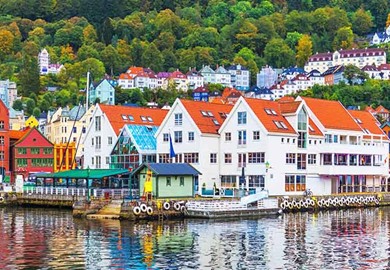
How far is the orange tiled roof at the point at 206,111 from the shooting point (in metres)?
81.4

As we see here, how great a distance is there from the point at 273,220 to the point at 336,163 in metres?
20.3

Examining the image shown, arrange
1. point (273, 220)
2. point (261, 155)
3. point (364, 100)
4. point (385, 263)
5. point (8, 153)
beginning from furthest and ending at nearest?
point (364, 100) → point (8, 153) → point (261, 155) → point (273, 220) → point (385, 263)

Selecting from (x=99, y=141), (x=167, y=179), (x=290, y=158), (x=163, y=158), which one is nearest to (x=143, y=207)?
(x=167, y=179)

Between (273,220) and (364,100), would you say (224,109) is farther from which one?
(364,100)

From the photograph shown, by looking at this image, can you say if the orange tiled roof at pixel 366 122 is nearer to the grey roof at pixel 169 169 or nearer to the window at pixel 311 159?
the window at pixel 311 159

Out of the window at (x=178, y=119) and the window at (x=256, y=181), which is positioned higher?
the window at (x=178, y=119)

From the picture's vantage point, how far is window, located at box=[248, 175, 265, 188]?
7775cm

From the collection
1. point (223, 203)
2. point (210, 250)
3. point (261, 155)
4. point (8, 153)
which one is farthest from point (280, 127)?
point (8, 153)

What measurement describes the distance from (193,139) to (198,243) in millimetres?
30782

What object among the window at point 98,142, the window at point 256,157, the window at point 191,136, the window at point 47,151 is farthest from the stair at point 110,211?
the window at point 47,151

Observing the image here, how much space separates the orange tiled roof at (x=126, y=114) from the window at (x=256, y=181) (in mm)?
17898

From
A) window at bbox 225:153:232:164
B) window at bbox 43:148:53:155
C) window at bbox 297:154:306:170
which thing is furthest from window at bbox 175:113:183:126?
window at bbox 43:148:53:155

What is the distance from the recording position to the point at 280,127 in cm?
7956

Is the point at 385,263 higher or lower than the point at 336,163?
lower
